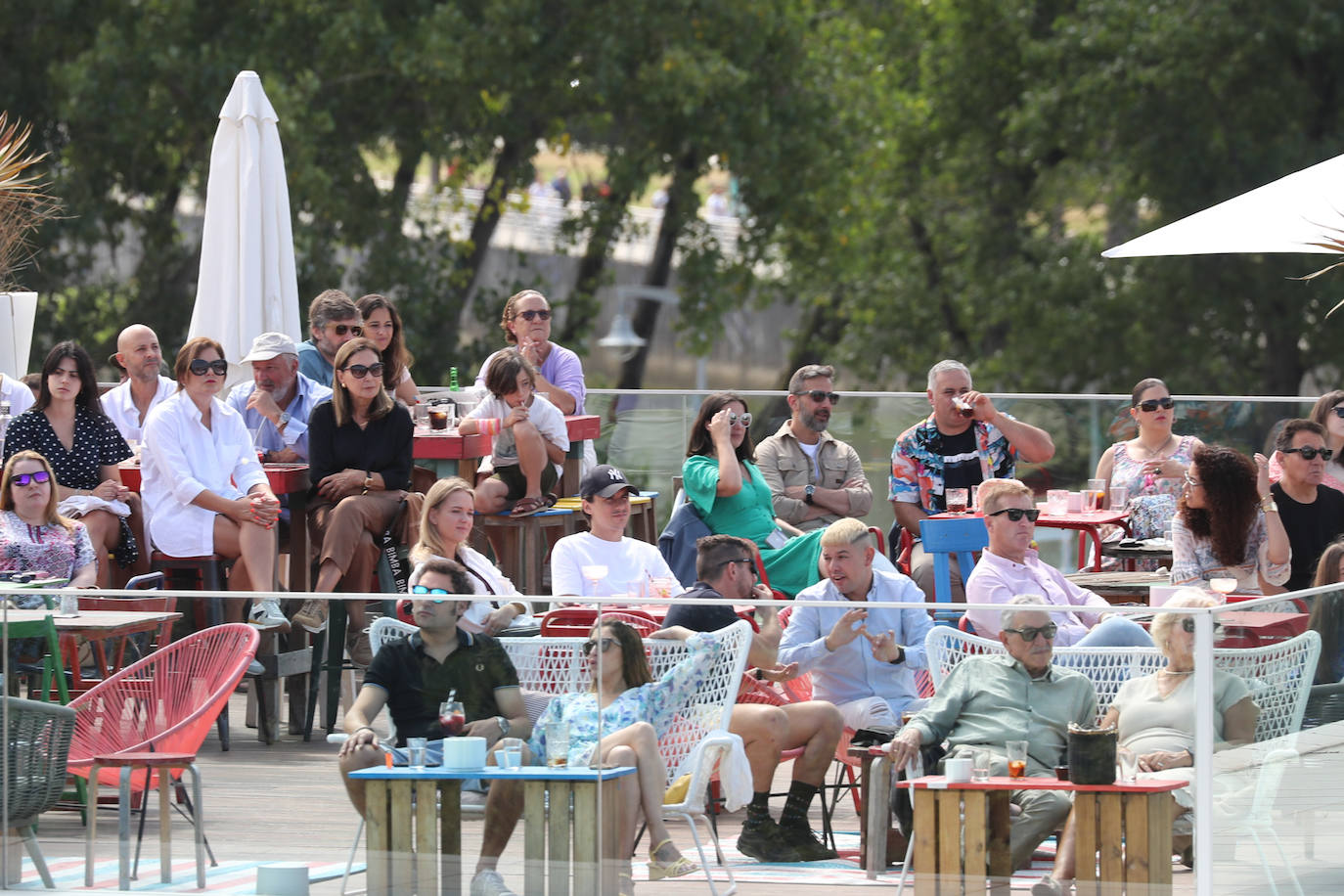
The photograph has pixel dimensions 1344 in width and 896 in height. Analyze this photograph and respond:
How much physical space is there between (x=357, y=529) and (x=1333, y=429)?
4392 mm

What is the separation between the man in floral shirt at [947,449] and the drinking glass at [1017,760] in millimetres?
3428

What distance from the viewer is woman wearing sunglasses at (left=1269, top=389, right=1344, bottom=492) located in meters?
9.07

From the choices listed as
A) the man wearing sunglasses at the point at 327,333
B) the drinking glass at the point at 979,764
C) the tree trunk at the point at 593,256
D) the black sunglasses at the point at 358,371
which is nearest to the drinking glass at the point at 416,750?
the drinking glass at the point at 979,764

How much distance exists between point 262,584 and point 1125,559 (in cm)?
383

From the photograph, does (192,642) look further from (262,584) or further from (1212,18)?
(1212,18)

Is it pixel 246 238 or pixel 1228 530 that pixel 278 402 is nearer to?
pixel 246 238

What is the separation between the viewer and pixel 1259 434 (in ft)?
36.7

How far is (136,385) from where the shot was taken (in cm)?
944

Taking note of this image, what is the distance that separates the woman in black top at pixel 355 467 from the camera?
8281mm

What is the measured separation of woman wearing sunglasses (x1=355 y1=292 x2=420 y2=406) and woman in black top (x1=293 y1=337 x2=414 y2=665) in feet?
2.46

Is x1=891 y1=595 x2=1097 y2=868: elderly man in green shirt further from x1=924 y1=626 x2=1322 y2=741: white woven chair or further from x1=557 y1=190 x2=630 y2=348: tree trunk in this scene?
x1=557 y1=190 x2=630 y2=348: tree trunk

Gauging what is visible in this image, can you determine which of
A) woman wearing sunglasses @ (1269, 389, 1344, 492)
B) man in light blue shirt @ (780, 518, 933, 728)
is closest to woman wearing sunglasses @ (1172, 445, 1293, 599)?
woman wearing sunglasses @ (1269, 389, 1344, 492)

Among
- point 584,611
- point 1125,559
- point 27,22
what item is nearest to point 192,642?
point 584,611

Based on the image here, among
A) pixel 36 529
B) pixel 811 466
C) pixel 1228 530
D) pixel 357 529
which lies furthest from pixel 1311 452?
pixel 36 529
